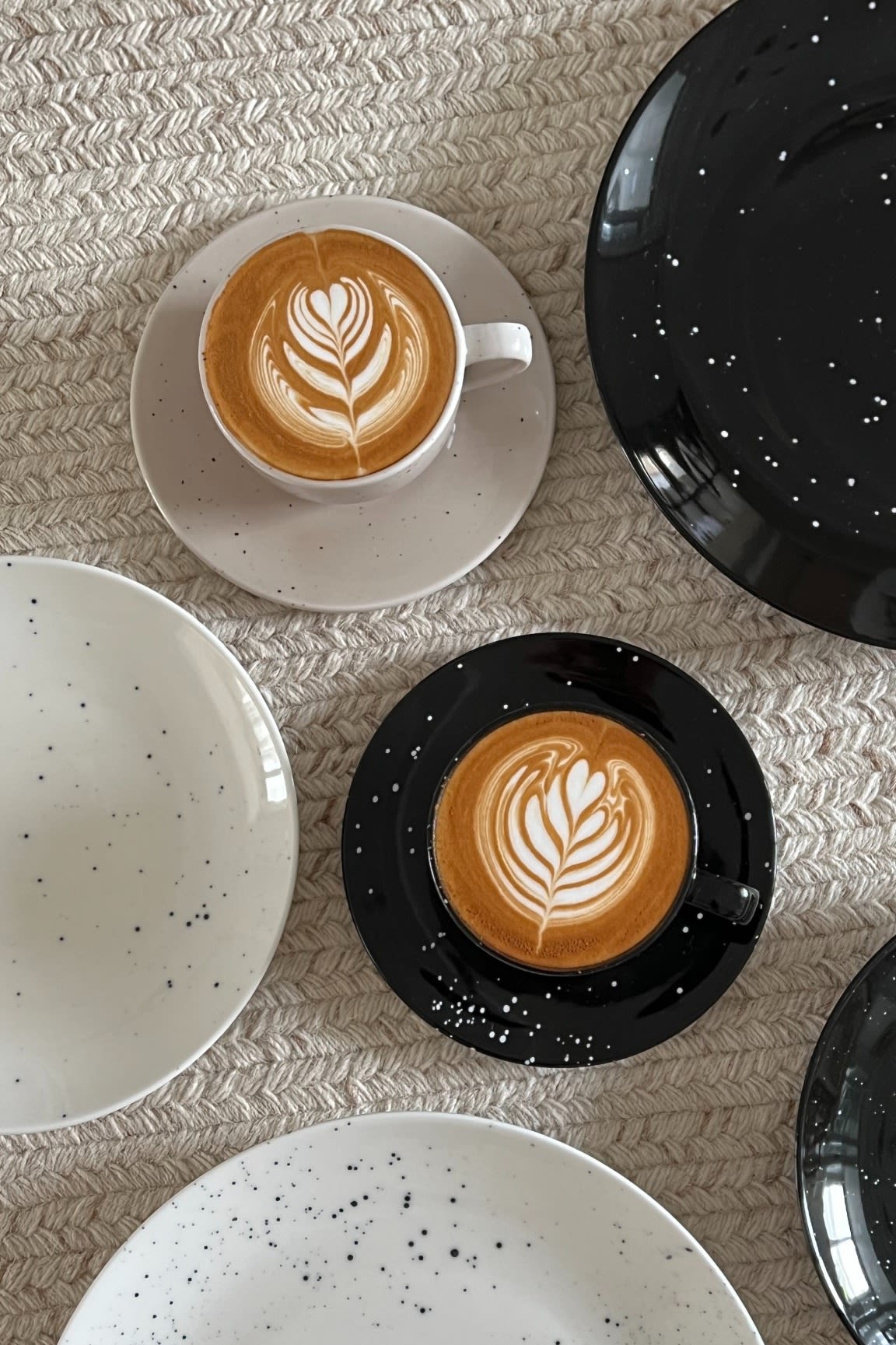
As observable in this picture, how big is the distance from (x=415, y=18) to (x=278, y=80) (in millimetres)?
87

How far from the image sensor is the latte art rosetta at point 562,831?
551mm

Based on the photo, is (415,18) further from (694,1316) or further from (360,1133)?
(694,1316)

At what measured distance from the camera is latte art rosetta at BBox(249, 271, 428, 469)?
21.4 inches

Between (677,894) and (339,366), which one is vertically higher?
(339,366)

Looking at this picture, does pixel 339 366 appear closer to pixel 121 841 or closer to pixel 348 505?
pixel 348 505

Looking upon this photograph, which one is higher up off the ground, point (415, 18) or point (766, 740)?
point (415, 18)

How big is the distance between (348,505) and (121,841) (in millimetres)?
221

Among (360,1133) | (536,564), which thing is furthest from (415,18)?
(360,1133)

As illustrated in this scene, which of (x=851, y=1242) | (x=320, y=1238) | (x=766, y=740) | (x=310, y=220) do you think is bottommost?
(x=320, y=1238)

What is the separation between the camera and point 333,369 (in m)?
0.54

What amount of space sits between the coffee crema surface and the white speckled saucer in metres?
0.05

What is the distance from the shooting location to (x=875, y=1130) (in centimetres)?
58

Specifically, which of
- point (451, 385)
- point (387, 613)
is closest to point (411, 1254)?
point (387, 613)

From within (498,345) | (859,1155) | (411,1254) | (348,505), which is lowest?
(411,1254)
